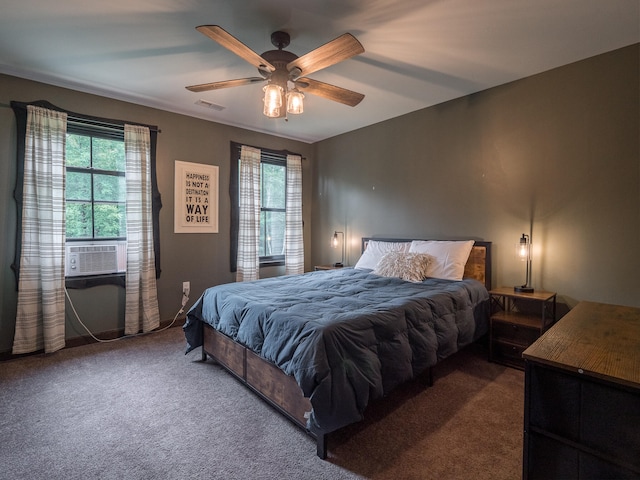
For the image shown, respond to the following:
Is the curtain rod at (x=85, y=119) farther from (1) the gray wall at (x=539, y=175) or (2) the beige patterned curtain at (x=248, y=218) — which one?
(1) the gray wall at (x=539, y=175)

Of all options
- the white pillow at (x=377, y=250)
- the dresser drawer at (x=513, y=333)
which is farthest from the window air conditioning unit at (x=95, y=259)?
the dresser drawer at (x=513, y=333)

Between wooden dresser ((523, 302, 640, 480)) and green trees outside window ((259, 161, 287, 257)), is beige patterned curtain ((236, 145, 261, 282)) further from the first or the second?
wooden dresser ((523, 302, 640, 480))

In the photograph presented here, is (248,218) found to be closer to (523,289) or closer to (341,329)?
(341,329)

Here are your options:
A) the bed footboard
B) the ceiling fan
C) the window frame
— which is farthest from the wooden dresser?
the window frame

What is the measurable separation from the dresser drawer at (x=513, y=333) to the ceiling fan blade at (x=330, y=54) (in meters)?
2.46

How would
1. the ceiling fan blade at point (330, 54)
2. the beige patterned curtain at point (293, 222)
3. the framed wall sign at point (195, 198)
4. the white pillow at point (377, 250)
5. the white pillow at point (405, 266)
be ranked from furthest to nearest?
the beige patterned curtain at point (293, 222)
the framed wall sign at point (195, 198)
the white pillow at point (377, 250)
the white pillow at point (405, 266)
the ceiling fan blade at point (330, 54)

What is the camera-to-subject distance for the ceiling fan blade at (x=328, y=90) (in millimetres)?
2352

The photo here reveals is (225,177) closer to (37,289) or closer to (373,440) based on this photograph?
(37,289)

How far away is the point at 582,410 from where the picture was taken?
3.72ft

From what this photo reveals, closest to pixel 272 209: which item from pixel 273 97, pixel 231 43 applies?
pixel 273 97

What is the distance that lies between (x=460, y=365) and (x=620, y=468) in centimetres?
180

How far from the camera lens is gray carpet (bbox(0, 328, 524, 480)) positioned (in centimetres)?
160

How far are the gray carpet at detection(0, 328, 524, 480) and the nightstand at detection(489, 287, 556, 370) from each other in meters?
0.19

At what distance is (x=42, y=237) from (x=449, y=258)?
3.88 meters
